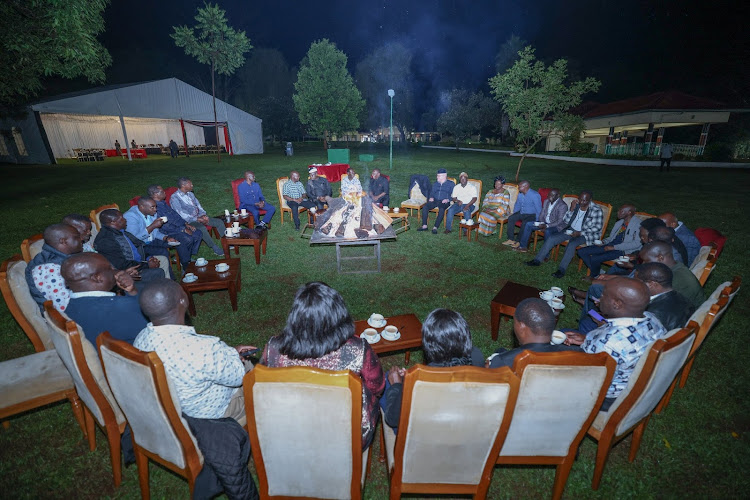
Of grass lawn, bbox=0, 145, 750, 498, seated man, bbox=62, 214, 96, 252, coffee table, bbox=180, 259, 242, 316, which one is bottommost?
grass lawn, bbox=0, 145, 750, 498

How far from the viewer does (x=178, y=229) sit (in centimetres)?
646

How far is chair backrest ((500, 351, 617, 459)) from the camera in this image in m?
1.85

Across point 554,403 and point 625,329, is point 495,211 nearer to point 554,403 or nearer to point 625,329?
point 625,329

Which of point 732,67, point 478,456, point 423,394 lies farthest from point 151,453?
point 732,67

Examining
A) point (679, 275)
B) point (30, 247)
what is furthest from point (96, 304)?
point (679, 275)

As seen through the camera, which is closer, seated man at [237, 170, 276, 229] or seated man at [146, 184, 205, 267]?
seated man at [146, 184, 205, 267]

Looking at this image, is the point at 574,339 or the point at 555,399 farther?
the point at 574,339

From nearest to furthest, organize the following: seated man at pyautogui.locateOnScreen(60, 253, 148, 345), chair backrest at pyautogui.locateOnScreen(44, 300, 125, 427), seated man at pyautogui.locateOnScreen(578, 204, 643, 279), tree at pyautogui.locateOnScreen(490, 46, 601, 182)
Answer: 1. chair backrest at pyautogui.locateOnScreen(44, 300, 125, 427)
2. seated man at pyautogui.locateOnScreen(60, 253, 148, 345)
3. seated man at pyautogui.locateOnScreen(578, 204, 643, 279)
4. tree at pyautogui.locateOnScreen(490, 46, 601, 182)

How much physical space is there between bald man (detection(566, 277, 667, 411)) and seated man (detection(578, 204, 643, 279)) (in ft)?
12.1

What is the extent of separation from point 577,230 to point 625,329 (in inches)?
192

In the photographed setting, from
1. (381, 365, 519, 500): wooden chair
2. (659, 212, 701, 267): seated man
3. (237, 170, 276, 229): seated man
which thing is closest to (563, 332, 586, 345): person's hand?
(381, 365, 519, 500): wooden chair

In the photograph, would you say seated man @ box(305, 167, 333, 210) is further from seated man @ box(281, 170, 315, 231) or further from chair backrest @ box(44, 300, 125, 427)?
chair backrest @ box(44, 300, 125, 427)

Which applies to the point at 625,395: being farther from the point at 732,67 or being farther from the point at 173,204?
the point at 732,67

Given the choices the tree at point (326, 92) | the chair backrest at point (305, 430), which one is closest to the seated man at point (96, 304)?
the chair backrest at point (305, 430)
